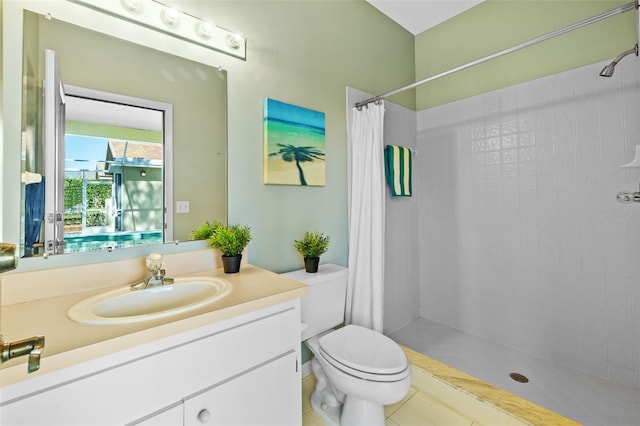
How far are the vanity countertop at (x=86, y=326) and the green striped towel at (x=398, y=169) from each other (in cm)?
135

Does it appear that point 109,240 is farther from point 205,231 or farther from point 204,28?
point 204,28

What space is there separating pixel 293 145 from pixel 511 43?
1932 mm

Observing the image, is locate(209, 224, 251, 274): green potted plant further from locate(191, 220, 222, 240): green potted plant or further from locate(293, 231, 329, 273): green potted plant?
locate(293, 231, 329, 273): green potted plant

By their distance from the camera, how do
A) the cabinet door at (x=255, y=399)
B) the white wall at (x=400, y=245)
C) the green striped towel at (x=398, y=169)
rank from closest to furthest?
1. the cabinet door at (x=255, y=399)
2. the green striped towel at (x=398, y=169)
3. the white wall at (x=400, y=245)

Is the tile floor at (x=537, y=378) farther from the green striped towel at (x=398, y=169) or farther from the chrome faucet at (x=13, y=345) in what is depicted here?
the chrome faucet at (x=13, y=345)

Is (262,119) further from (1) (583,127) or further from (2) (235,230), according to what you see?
(1) (583,127)

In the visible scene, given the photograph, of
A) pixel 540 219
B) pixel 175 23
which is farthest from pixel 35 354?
pixel 540 219

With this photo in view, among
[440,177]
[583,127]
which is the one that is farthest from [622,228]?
[440,177]

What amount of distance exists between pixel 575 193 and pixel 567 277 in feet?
1.89

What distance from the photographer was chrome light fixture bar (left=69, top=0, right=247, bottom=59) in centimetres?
122

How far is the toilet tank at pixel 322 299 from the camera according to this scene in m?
1.62

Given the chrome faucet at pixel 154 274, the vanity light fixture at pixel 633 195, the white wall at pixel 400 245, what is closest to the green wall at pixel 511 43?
the white wall at pixel 400 245

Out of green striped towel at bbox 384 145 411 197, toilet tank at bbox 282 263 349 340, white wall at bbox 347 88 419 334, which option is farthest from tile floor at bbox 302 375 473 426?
green striped towel at bbox 384 145 411 197

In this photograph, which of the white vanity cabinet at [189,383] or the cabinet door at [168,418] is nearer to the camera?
the white vanity cabinet at [189,383]
